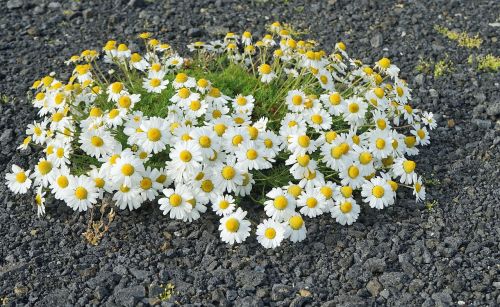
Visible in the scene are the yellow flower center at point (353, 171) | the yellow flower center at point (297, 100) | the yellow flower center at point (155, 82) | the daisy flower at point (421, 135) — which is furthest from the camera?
the daisy flower at point (421, 135)

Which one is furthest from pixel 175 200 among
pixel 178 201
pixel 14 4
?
pixel 14 4

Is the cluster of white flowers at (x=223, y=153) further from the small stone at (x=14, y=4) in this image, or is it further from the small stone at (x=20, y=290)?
the small stone at (x=14, y=4)

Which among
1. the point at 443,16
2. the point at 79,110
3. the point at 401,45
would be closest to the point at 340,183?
the point at 79,110

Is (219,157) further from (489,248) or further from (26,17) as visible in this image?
(26,17)

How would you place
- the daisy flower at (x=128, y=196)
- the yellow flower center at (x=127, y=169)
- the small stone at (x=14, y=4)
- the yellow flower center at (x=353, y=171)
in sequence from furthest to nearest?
the small stone at (x=14, y=4)
the yellow flower center at (x=353, y=171)
the daisy flower at (x=128, y=196)
the yellow flower center at (x=127, y=169)

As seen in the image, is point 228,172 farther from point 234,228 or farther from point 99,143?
point 99,143

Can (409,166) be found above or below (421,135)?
above

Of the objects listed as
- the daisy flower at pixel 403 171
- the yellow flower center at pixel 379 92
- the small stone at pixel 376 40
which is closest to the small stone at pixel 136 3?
the small stone at pixel 376 40

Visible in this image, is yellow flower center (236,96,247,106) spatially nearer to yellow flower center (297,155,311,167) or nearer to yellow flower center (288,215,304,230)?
yellow flower center (297,155,311,167)
